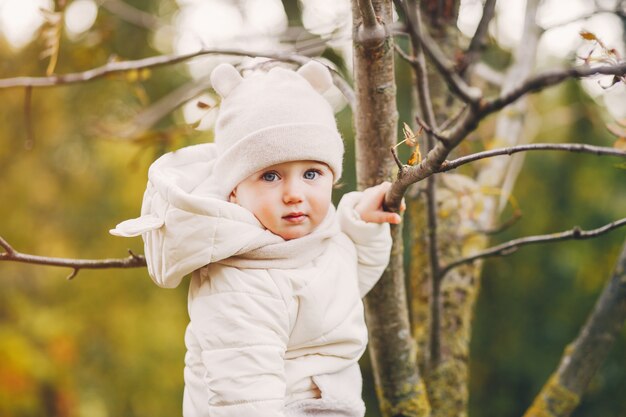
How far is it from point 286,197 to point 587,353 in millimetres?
1086

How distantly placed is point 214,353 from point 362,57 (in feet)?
2.14

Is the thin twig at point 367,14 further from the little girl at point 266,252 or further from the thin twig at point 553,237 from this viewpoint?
the thin twig at point 553,237

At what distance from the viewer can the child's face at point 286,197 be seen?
4.03 ft

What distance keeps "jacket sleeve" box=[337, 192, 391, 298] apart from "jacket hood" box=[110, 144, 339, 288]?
0.23 feet

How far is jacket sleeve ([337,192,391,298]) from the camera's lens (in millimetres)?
1361

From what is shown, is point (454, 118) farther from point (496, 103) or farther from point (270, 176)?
point (496, 103)

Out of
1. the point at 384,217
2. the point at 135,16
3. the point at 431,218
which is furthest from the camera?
the point at 135,16

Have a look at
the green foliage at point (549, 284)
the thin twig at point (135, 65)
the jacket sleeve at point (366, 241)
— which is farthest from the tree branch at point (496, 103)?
the green foliage at point (549, 284)

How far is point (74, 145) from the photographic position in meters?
5.81

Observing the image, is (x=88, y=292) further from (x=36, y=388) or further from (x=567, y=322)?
(x=567, y=322)

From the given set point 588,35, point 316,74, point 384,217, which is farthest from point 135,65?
point 588,35

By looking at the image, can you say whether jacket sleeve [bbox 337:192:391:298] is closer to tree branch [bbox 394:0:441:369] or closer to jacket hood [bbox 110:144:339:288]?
jacket hood [bbox 110:144:339:288]

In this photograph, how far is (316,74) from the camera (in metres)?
1.31

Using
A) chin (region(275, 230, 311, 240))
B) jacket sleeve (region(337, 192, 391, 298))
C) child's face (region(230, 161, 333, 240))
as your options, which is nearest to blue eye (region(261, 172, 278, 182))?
child's face (region(230, 161, 333, 240))
